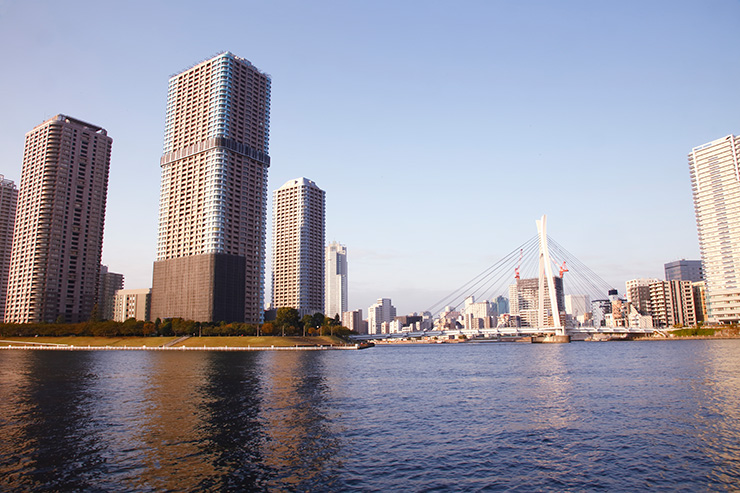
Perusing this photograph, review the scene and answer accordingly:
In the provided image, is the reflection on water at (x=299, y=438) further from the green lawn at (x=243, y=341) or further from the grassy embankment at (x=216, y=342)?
the grassy embankment at (x=216, y=342)

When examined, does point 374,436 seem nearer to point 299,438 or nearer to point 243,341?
point 299,438

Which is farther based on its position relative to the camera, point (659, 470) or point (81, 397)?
point (81, 397)

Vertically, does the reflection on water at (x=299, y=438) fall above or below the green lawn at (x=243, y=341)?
below

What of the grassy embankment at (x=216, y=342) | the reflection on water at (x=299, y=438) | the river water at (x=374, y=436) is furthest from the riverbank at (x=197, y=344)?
the reflection on water at (x=299, y=438)

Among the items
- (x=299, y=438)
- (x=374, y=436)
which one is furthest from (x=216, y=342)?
(x=374, y=436)

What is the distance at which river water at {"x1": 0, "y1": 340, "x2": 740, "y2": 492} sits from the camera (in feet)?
92.7

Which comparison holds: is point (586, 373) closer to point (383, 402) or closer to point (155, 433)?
point (383, 402)

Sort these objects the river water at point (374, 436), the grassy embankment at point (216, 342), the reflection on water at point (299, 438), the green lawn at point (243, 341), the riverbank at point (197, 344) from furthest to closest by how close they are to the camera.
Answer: the grassy embankment at point (216, 342), the green lawn at point (243, 341), the riverbank at point (197, 344), the reflection on water at point (299, 438), the river water at point (374, 436)

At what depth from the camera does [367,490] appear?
2659 centimetres

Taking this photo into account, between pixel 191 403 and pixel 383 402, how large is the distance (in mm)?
20626

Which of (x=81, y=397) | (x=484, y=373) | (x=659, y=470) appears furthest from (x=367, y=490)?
(x=484, y=373)

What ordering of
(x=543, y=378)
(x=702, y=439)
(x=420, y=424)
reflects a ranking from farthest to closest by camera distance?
1. (x=543, y=378)
2. (x=420, y=424)
3. (x=702, y=439)

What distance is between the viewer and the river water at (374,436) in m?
28.2

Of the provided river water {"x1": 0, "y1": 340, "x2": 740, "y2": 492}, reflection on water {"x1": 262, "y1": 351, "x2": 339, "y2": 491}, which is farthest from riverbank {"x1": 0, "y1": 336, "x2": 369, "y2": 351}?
reflection on water {"x1": 262, "y1": 351, "x2": 339, "y2": 491}
